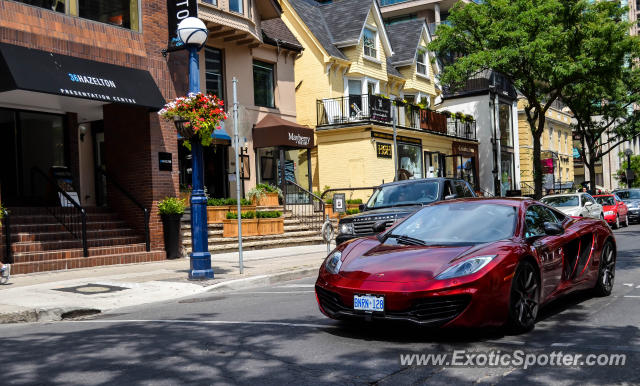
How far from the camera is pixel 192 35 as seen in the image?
37.7ft

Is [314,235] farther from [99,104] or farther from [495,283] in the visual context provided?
[495,283]

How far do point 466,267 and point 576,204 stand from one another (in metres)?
16.7

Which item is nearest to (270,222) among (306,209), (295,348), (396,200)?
(306,209)

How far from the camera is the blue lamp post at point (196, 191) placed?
11523 millimetres

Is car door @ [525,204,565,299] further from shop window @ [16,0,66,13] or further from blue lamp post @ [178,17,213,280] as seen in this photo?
shop window @ [16,0,66,13]

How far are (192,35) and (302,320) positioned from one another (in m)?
6.47

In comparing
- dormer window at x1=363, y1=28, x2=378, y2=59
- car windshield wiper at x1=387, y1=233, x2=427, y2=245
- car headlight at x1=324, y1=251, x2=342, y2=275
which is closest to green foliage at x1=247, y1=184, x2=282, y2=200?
dormer window at x1=363, y1=28, x2=378, y2=59

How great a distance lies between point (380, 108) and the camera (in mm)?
30312

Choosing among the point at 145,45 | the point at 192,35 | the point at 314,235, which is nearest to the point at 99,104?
the point at 145,45

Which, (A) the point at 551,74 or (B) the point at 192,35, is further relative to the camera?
(A) the point at 551,74

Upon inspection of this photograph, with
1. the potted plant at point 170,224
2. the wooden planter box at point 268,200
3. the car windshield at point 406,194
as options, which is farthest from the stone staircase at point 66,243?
the car windshield at point 406,194

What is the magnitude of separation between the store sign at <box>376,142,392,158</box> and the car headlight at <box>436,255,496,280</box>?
24.1m

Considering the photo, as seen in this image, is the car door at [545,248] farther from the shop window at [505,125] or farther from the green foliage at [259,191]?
the shop window at [505,125]

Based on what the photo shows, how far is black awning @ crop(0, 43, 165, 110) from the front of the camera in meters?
12.9
